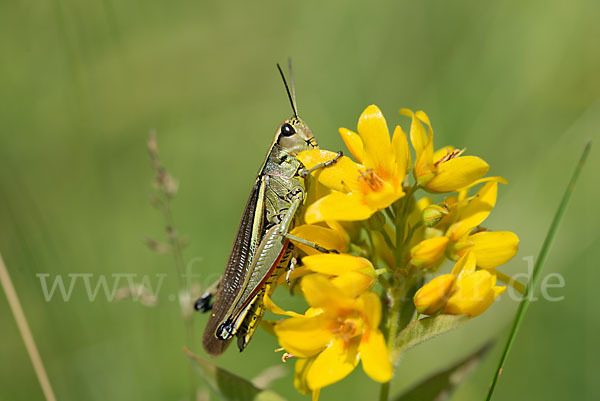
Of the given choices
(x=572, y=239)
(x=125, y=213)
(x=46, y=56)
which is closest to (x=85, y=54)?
(x=46, y=56)

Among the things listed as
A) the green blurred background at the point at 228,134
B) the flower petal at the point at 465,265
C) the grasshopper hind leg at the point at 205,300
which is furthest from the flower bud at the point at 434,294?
the green blurred background at the point at 228,134

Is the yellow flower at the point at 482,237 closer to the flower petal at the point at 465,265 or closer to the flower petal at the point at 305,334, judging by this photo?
the flower petal at the point at 465,265

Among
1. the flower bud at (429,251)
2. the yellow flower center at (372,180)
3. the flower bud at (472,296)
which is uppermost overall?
the yellow flower center at (372,180)

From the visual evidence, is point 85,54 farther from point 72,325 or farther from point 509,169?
point 509,169

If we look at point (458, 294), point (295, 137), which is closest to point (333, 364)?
point (458, 294)

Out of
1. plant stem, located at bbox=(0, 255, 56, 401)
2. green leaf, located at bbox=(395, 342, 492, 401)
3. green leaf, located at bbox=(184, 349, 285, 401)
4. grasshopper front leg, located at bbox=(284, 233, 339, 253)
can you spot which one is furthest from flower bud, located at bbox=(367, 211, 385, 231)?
plant stem, located at bbox=(0, 255, 56, 401)

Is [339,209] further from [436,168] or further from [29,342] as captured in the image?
[29,342]

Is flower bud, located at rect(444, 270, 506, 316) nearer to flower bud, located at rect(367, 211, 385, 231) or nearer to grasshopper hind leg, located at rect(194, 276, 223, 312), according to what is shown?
flower bud, located at rect(367, 211, 385, 231)
